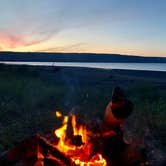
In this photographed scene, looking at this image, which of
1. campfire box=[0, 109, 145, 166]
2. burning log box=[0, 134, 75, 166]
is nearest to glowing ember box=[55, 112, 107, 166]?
campfire box=[0, 109, 145, 166]

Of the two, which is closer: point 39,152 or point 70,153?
point 39,152

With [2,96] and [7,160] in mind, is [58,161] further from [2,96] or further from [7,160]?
[2,96]

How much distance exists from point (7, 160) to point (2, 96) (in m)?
10.9

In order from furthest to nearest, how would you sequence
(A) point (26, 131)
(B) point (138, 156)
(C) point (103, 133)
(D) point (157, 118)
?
(D) point (157, 118) < (A) point (26, 131) < (C) point (103, 133) < (B) point (138, 156)

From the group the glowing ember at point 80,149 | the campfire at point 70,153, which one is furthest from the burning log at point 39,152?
the glowing ember at point 80,149

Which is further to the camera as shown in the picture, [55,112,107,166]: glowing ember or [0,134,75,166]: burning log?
[55,112,107,166]: glowing ember

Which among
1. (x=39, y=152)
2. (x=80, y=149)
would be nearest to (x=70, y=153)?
(x=80, y=149)

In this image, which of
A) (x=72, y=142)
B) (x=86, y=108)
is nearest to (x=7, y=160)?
(x=72, y=142)

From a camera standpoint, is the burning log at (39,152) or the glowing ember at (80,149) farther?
the glowing ember at (80,149)

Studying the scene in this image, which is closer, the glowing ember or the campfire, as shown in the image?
the campfire

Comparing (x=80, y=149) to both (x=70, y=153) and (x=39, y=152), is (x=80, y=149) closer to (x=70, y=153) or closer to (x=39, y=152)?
(x=70, y=153)

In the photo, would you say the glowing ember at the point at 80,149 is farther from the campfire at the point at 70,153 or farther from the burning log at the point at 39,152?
the burning log at the point at 39,152

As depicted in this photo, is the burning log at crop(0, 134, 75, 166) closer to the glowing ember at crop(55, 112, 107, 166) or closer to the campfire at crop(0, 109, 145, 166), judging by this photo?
the campfire at crop(0, 109, 145, 166)

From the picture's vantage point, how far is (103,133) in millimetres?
6047
